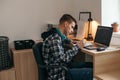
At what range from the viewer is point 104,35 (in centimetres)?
248

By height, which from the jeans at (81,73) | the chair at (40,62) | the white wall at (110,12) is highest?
the white wall at (110,12)

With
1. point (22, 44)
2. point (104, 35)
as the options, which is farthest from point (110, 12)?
point (22, 44)

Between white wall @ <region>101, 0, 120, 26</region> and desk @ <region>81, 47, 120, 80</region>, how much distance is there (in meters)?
0.63

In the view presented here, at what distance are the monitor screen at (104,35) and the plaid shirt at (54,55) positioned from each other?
531 mm

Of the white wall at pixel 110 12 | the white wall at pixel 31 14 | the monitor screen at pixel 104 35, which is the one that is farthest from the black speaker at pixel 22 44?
the white wall at pixel 110 12

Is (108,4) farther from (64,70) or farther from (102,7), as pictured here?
(64,70)

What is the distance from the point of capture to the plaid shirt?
2.17m

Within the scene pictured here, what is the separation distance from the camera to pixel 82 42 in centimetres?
259

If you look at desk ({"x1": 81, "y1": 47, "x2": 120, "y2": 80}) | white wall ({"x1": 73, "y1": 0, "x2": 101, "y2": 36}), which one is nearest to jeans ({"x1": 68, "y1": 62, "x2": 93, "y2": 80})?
desk ({"x1": 81, "y1": 47, "x2": 120, "y2": 80})

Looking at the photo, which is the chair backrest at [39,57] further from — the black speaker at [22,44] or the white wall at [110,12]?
the white wall at [110,12]

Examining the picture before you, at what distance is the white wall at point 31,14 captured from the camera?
3.10 m

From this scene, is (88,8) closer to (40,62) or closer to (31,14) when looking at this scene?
(31,14)

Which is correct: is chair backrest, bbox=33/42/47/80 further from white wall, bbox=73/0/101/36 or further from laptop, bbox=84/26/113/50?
white wall, bbox=73/0/101/36

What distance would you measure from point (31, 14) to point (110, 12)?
1309 millimetres
